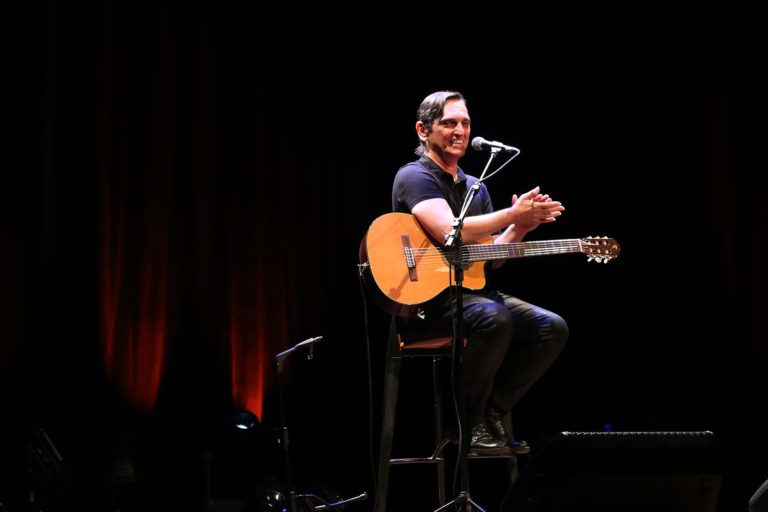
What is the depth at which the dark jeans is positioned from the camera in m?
3.46

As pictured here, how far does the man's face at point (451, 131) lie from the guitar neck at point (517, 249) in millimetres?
518

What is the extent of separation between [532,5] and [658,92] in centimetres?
93

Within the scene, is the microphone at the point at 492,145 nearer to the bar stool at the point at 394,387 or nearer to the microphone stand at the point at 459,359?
the microphone stand at the point at 459,359

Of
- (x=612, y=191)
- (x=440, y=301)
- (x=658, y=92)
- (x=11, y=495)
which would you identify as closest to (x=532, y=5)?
(x=658, y=92)

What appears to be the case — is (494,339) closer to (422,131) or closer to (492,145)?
(492,145)

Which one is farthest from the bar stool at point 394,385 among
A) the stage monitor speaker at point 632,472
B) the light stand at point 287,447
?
the stage monitor speaker at point 632,472

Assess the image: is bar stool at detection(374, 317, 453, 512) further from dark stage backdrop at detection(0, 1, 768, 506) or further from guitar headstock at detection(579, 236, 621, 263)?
dark stage backdrop at detection(0, 1, 768, 506)

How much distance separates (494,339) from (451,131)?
1.02 metres

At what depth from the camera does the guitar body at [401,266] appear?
3.48 metres

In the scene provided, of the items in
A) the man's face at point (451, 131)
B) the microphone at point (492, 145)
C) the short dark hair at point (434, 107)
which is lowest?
the microphone at point (492, 145)

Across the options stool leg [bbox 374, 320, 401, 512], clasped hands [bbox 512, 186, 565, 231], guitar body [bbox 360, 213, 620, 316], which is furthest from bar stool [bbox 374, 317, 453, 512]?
clasped hands [bbox 512, 186, 565, 231]

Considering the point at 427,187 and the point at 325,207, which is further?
the point at 325,207

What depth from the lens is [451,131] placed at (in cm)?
388

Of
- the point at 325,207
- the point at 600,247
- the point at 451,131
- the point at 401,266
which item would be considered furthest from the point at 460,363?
the point at 325,207
